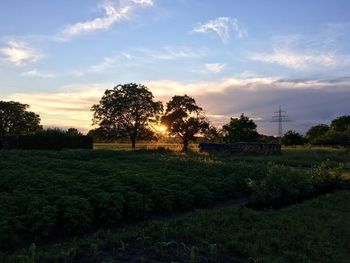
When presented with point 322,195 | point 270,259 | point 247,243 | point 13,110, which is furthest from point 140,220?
point 13,110

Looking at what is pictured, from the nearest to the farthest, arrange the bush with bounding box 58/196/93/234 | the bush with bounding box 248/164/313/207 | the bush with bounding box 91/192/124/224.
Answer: the bush with bounding box 58/196/93/234 < the bush with bounding box 91/192/124/224 < the bush with bounding box 248/164/313/207

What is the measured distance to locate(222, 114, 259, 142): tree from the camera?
213 ft

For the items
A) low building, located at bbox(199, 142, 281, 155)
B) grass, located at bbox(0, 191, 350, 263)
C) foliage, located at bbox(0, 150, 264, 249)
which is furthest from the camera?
low building, located at bbox(199, 142, 281, 155)

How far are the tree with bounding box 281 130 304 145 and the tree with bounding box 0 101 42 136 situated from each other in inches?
1630

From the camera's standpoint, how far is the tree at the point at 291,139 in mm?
78562

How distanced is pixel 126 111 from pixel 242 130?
1730 centimetres

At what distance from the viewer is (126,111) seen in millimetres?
59000

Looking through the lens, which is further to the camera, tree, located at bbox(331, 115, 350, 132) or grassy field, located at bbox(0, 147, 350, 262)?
tree, located at bbox(331, 115, 350, 132)

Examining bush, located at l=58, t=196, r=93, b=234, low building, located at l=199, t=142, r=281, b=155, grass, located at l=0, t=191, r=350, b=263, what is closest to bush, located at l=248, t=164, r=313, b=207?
grass, located at l=0, t=191, r=350, b=263

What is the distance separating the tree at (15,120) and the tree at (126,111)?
14.3 metres

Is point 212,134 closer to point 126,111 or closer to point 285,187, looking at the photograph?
point 126,111

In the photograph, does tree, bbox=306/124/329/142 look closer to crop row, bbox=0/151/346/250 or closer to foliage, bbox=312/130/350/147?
foliage, bbox=312/130/350/147

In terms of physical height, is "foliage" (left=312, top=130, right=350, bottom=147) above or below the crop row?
above

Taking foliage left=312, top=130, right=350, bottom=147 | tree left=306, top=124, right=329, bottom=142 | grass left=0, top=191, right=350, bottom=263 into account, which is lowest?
grass left=0, top=191, right=350, bottom=263
